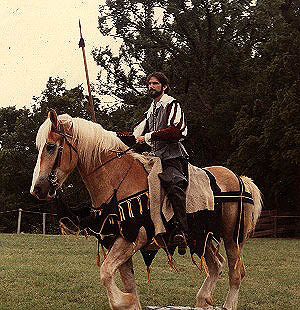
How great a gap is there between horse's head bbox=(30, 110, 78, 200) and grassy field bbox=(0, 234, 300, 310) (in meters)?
2.90

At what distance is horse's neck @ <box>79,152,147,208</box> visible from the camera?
268 inches

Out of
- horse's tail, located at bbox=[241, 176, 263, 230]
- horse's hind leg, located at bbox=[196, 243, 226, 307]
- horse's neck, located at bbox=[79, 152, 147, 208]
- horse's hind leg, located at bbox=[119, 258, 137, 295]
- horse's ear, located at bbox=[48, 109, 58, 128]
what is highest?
horse's ear, located at bbox=[48, 109, 58, 128]

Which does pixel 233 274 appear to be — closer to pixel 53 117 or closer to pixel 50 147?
pixel 50 147

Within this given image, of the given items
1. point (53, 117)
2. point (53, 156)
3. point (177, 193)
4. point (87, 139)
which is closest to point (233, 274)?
point (177, 193)

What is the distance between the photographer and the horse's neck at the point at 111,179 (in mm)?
6812

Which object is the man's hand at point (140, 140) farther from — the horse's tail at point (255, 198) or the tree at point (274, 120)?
the tree at point (274, 120)

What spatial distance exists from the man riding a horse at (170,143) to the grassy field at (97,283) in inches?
102

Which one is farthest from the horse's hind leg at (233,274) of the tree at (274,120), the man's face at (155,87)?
the tree at (274,120)

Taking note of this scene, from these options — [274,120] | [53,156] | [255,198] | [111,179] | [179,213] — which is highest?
[53,156]

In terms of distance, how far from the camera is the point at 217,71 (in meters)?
36.6

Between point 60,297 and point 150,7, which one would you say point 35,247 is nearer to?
point 60,297

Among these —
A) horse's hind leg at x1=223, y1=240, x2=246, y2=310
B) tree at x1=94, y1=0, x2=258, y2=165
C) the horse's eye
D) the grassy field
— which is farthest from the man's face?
tree at x1=94, y1=0, x2=258, y2=165

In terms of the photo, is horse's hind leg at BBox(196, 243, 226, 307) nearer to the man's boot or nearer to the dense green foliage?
the man's boot

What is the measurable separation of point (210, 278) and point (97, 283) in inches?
135
